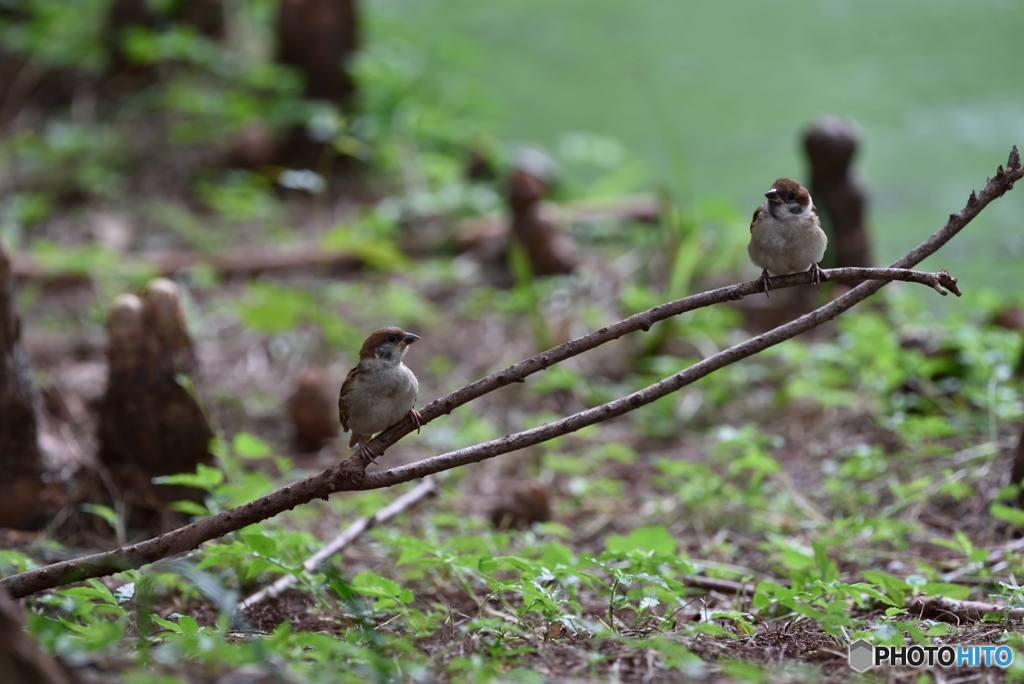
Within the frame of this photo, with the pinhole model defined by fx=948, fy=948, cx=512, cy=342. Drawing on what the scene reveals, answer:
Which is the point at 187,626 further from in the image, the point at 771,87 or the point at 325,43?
the point at 771,87

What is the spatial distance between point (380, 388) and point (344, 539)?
0.81 metres

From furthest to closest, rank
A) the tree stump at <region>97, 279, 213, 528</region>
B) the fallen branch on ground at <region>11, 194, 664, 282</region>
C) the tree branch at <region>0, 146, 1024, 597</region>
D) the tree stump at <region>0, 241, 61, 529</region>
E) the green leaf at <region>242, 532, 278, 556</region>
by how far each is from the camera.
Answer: the fallen branch on ground at <region>11, 194, 664, 282</region>
the tree stump at <region>97, 279, 213, 528</region>
the tree stump at <region>0, 241, 61, 529</region>
the green leaf at <region>242, 532, 278, 556</region>
the tree branch at <region>0, 146, 1024, 597</region>

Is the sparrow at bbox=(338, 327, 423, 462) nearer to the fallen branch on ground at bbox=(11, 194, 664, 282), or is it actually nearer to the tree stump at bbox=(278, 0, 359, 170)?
the fallen branch on ground at bbox=(11, 194, 664, 282)

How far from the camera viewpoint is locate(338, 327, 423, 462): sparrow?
3.15 m

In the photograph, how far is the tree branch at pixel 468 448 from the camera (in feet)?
8.91

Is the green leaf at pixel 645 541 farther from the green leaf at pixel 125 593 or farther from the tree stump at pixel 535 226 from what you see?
the tree stump at pixel 535 226

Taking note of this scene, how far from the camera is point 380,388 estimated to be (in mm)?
3164

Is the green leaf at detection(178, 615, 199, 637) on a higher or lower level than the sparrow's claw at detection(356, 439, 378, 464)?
lower

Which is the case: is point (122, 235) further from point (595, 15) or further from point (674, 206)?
point (595, 15)

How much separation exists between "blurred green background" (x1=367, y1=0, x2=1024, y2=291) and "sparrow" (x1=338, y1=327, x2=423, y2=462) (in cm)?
526

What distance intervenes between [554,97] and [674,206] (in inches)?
180

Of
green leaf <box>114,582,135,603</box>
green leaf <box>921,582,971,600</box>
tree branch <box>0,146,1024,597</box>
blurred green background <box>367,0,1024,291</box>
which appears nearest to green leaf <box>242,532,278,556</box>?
tree branch <box>0,146,1024,597</box>

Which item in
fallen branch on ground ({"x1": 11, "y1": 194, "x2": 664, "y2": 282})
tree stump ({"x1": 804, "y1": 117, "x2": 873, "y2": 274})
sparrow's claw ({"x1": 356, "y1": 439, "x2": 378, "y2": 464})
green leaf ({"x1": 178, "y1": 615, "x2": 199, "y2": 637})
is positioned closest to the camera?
green leaf ({"x1": 178, "y1": 615, "x2": 199, "y2": 637})

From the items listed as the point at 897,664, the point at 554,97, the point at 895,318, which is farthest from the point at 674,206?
the point at 897,664
